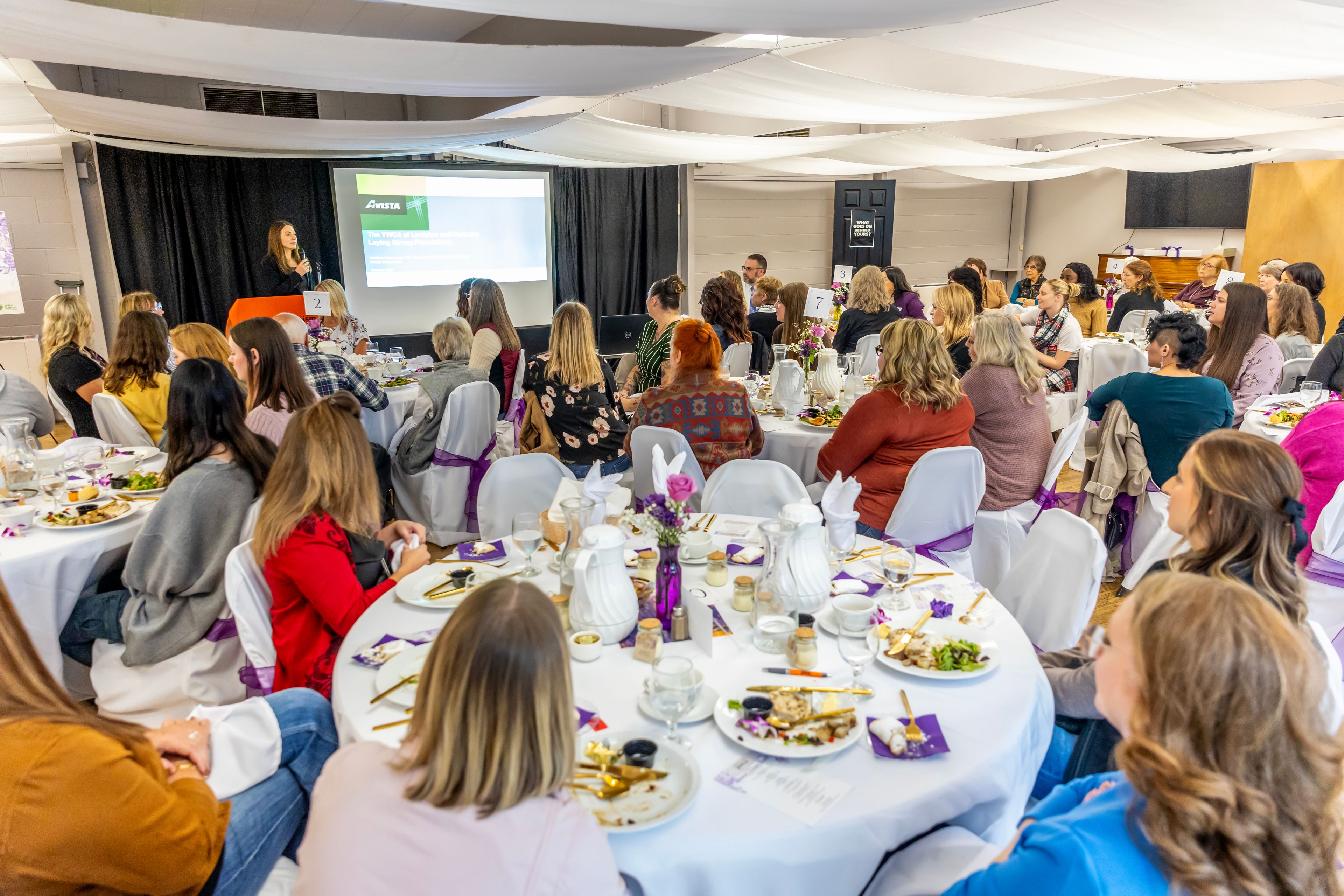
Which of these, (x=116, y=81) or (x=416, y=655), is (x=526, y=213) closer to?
(x=116, y=81)

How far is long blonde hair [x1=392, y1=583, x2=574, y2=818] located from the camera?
3.63 ft

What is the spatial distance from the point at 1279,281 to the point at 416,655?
739cm

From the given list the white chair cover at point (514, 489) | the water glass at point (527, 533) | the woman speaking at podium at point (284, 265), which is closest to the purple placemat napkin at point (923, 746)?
the water glass at point (527, 533)

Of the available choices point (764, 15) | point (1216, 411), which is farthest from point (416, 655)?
point (1216, 411)

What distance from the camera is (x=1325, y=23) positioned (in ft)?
10.8

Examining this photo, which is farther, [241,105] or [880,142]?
[241,105]

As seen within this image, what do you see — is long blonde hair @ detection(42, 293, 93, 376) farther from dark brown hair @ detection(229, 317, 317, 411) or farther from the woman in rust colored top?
the woman in rust colored top

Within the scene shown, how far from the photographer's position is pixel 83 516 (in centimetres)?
299

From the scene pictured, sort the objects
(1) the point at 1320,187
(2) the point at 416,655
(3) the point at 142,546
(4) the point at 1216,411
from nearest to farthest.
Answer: (2) the point at 416,655 < (3) the point at 142,546 < (4) the point at 1216,411 < (1) the point at 1320,187

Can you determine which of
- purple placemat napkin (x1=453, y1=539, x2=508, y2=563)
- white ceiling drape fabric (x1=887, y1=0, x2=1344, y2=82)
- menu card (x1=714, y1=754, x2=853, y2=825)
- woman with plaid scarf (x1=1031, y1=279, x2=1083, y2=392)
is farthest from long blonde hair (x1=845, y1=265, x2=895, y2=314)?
menu card (x1=714, y1=754, x2=853, y2=825)

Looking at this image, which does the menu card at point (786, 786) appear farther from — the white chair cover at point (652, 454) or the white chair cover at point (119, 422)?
the white chair cover at point (119, 422)

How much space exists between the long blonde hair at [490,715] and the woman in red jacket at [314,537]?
3.82 ft

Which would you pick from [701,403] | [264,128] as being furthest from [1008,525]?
[264,128]

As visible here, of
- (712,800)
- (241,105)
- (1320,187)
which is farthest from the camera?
(1320,187)
